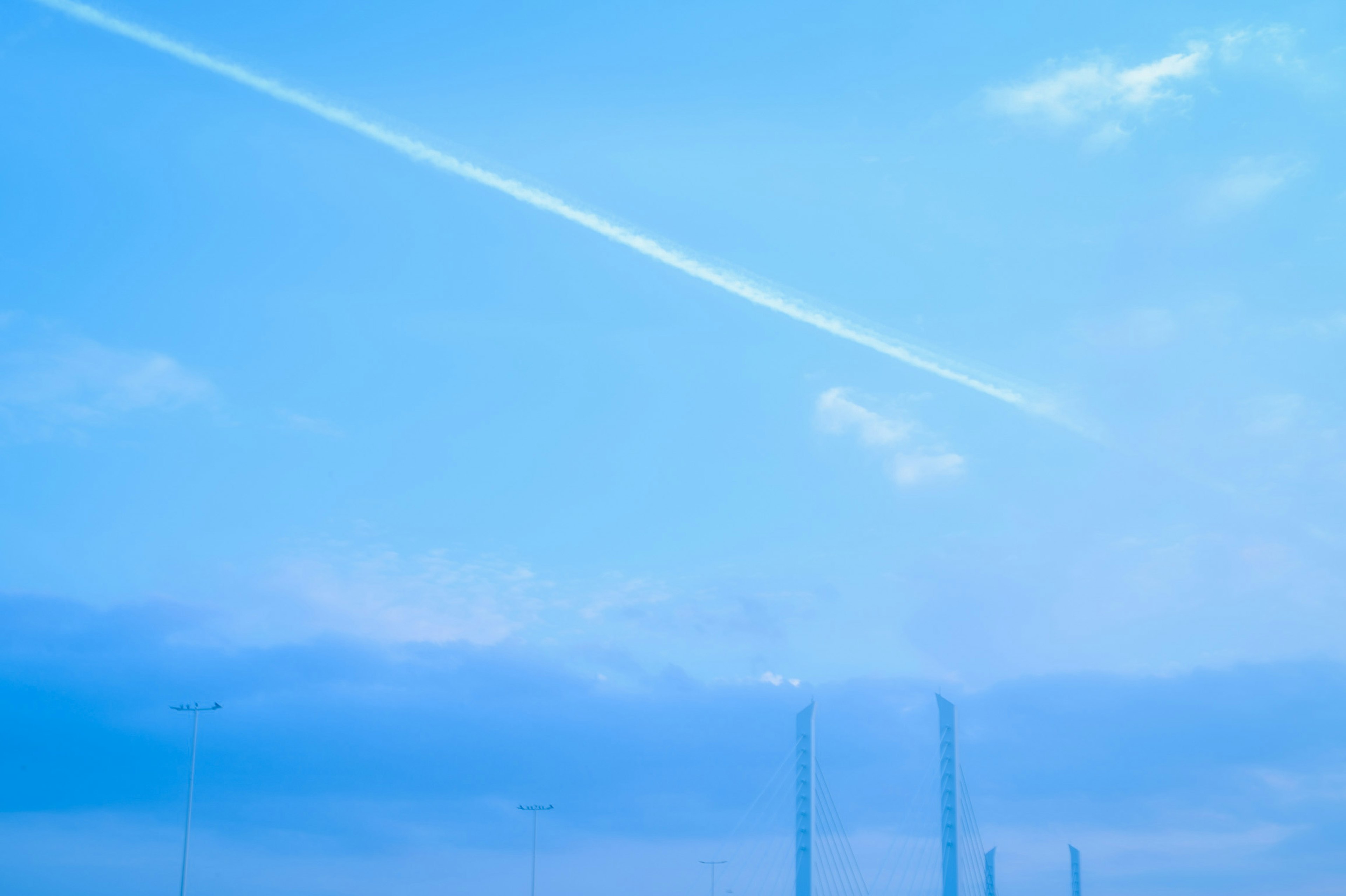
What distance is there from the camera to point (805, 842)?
240ft

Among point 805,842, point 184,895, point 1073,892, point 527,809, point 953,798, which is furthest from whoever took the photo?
point 1073,892

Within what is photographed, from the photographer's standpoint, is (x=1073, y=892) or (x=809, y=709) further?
(x=1073, y=892)

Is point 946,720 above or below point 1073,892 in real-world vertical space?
above

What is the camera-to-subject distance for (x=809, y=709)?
254 feet

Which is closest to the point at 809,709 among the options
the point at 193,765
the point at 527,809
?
the point at 193,765

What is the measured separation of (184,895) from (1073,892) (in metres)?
103

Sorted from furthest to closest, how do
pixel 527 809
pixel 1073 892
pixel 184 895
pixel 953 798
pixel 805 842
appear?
pixel 1073 892
pixel 527 809
pixel 953 798
pixel 805 842
pixel 184 895

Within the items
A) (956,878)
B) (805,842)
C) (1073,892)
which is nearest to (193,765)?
(805,842)

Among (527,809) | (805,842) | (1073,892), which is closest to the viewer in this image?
(805,842)

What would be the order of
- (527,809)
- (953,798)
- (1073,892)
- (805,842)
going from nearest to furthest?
(805,842)
(953,798)
(527,809)
(1073,892)

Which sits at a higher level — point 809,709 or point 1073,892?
point 809,709

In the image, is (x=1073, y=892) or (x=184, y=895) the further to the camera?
(x=1073, y=892)

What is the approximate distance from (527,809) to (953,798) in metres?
44.7

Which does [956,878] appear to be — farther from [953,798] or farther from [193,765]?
[193,765]
